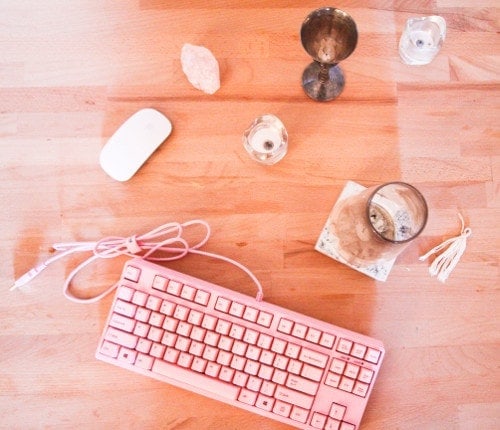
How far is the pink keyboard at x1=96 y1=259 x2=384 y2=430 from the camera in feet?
2.43

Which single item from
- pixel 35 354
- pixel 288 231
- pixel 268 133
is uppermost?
pixel 268 133

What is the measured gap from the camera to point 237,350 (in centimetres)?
75

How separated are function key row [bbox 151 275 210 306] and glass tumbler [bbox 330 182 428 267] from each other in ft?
0.69

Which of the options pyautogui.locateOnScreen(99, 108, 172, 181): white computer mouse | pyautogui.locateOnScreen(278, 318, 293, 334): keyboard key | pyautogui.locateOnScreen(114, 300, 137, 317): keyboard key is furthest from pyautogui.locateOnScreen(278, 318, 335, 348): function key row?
pyautogui.locateOnScreen(99, 108, 172, 181): white computer mouse

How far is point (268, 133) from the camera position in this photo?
2.63ft

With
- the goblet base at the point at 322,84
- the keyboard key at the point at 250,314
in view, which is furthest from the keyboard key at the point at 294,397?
the goblet base at the point at 322,84

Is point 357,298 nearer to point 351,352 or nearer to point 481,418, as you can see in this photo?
Result: point 351,352

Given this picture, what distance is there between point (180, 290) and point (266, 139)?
0.25 m

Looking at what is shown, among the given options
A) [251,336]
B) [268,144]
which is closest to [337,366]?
[251,336]

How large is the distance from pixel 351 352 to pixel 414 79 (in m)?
0.42

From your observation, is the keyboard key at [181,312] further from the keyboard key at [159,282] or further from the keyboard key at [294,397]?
the keyboard key at [294,397]

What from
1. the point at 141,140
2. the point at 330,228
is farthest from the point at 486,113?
the point at 141,140

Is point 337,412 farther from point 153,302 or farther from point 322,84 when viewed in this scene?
point 322,84

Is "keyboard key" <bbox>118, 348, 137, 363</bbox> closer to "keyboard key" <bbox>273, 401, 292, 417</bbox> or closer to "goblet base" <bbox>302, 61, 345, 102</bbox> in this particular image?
"keyboard key" <bbox>273, 401, 292, 417</bbox>
